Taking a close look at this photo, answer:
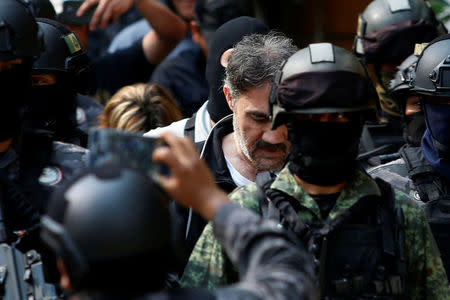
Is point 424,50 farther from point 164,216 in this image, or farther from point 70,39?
point 164,216

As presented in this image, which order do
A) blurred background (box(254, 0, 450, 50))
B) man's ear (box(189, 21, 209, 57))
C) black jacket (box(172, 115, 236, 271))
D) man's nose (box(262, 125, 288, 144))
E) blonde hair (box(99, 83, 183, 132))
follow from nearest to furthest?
1. black jacket (box(172, 115, 236, 271))
2. man's nose (box(262, 125, 288, 144))
3. blonde hair (box(99, 83, 183, 132))
4. man's ear (box(189, 21, 209, 57))
5. blurred background (box(254, 0, 450, 50))

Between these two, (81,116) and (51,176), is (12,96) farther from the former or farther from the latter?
(81,116)

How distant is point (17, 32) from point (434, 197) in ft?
7.54

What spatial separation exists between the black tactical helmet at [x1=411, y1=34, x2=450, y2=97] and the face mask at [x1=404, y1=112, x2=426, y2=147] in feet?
1.44

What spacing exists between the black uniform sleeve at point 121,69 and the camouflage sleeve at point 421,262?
390 cm

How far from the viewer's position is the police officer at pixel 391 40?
597 centimetres

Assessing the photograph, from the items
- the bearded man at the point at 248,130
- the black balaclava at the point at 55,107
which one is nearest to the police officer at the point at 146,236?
the bearded man at the point at 248,130

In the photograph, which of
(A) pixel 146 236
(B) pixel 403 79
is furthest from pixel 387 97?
(A) pixel 146 236

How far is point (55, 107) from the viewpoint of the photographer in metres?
4.20

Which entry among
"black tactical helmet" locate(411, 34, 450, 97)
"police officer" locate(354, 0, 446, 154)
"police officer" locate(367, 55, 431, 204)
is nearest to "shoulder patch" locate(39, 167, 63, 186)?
"police officer" locate(367, 55, 431, 204)

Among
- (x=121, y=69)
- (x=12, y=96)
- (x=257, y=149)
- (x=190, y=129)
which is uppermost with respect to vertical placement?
(x=12, y=96)

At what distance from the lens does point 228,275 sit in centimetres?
312

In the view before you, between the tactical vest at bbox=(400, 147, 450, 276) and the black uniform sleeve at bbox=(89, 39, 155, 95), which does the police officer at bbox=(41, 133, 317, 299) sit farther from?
the black uniform sleeve at bbox=(89, 39, 155, 95)

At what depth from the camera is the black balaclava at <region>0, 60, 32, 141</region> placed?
3318mm
